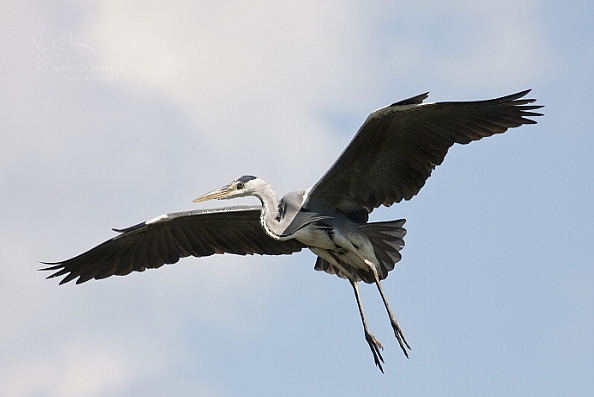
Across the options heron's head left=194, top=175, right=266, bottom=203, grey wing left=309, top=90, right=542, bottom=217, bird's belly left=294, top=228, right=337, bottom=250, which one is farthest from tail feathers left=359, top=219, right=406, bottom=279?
heron's head left=194, top=175, right=266, bottom=203

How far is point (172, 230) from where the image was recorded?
12617mm

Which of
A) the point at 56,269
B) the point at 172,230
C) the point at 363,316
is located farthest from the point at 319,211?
the point at 56,269

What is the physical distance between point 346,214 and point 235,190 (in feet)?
4.18

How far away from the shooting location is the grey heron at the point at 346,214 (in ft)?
35.2

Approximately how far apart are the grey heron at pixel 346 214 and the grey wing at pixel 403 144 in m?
0.01

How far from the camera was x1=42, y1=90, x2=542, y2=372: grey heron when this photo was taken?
10.7m

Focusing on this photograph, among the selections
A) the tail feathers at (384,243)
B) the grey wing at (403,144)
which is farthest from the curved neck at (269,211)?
the tail feathers at (384,243)

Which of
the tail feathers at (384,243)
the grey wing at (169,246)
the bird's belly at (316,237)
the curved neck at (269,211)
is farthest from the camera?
the grey wing at (169,246)

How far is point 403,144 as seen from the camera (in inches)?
434

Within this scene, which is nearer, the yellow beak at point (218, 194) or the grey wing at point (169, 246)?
the yellow beak at point (218, 194)

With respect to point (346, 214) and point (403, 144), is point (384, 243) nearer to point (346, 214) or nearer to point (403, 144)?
point (346, 214)

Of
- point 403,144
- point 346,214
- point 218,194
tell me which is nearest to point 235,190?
point 218,194

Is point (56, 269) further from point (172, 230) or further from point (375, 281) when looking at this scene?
point (375, 281)

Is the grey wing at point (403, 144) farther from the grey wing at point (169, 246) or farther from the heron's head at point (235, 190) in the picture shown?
the grey wing at point (169, 246)
